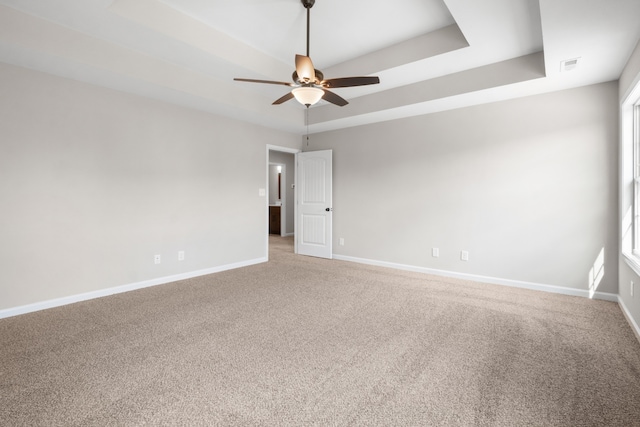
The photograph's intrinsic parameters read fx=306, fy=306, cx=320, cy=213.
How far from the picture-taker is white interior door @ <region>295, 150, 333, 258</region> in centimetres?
582

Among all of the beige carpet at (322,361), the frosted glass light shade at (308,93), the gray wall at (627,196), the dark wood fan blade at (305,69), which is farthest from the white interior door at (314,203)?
the gray wall at (627,196)

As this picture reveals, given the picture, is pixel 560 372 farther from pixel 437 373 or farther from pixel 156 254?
pixel 156 254

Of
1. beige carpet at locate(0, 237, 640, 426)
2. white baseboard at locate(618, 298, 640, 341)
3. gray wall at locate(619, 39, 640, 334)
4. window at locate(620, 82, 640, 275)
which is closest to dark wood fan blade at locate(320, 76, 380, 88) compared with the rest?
beige carpet at locate(0, 237, 640, 426)

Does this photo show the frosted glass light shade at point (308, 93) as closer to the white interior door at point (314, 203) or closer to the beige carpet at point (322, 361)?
the beige carpet at point (322, 361)

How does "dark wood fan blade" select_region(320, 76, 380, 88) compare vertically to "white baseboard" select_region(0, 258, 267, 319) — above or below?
above

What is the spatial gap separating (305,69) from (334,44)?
1411 millimetres

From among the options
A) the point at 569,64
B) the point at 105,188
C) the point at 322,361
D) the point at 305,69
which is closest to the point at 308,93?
the point at 305,69

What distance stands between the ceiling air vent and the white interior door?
3.48 m

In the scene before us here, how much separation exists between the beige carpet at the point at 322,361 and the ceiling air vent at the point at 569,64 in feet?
8.07

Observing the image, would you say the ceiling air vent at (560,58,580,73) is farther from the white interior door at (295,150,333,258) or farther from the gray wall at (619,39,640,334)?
the white interior door at (295,150,333,258)

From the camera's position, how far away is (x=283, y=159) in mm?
9000

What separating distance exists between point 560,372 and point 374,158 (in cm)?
387

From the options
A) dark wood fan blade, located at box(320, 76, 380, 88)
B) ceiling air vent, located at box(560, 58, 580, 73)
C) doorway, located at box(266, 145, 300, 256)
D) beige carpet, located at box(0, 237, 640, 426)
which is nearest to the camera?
beige carpet, located at box(0, 237, 640, 426)

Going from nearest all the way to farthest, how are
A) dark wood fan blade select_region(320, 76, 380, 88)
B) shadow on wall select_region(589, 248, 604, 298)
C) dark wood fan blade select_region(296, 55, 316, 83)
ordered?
dark wood fan blade select_region(296, 55, 316, 83) < dark wood fan blade select_region(320, 76, 380, 88) < shadow on wall select_region(589, 248, 604, 298)
